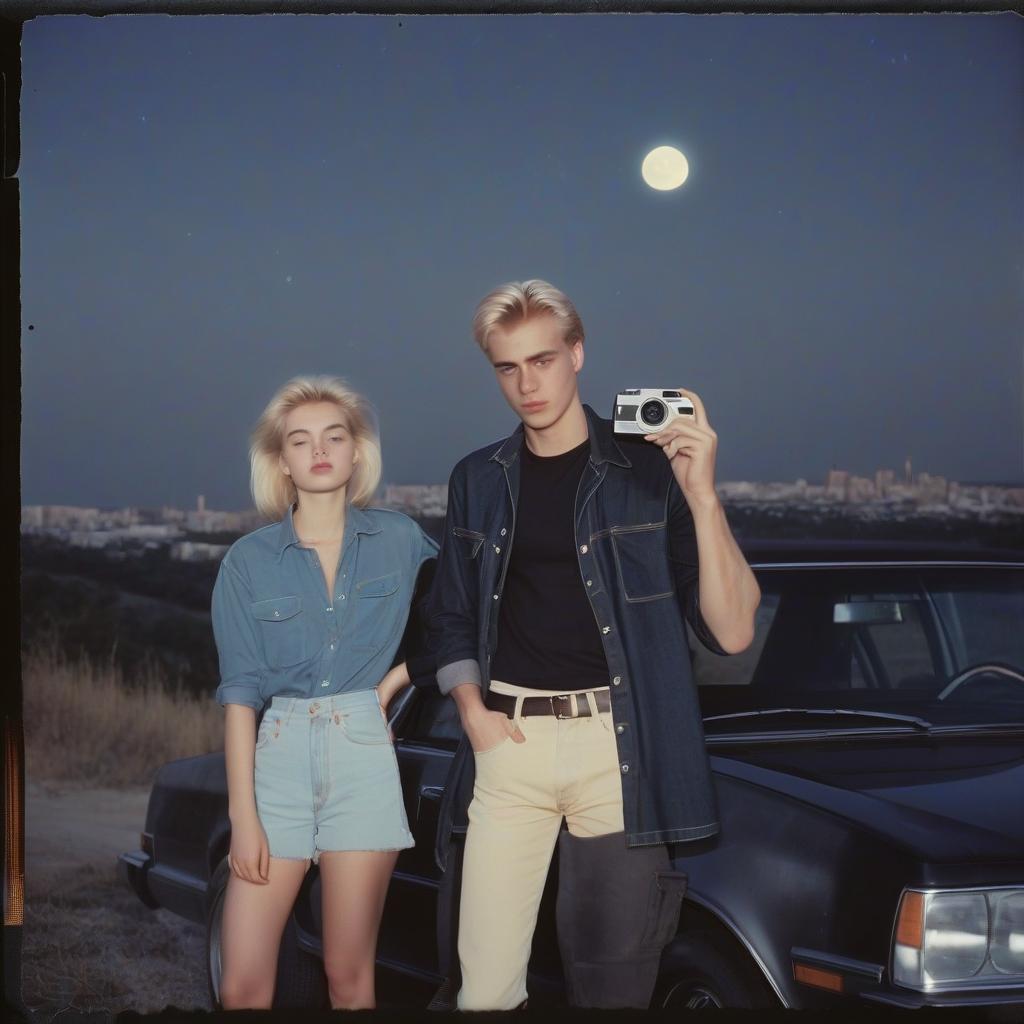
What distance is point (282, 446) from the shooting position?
161 inches

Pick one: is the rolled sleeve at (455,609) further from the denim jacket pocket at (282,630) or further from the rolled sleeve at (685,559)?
the rolled sleeve at (685,559)

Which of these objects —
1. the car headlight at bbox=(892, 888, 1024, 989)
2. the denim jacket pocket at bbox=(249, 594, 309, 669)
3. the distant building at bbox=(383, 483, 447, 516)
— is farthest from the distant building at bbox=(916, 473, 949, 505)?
the denim jacket pocket at bbox=(249, 594, 309, 669)

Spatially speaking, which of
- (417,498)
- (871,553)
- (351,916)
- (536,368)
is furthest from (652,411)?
(351,916)

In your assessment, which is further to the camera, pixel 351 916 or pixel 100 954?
pixel 100 954

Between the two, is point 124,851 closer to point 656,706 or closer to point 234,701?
point 234,701

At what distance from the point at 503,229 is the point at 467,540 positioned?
1.36 m

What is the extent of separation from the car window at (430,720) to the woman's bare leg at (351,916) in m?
0.40

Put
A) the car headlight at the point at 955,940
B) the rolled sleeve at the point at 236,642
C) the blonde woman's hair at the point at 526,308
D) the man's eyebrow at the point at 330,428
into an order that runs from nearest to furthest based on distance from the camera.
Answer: the car headlight at the point at 955,940 → the blonde woman's hair at the point at 526,308 → the rolled sleeve at the point at 236,642 → the man's eyebrow at the point at 330,428

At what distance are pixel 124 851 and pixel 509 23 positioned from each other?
316 centimetres

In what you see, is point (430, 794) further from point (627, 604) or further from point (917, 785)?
point (917, 785)

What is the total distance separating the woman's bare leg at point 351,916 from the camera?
3.66 metres

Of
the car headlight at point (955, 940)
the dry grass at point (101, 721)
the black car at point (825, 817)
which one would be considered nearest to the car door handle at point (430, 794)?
the black car at point (825, 817)

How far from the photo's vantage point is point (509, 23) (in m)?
4.43

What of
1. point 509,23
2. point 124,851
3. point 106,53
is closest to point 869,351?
point 509,23
